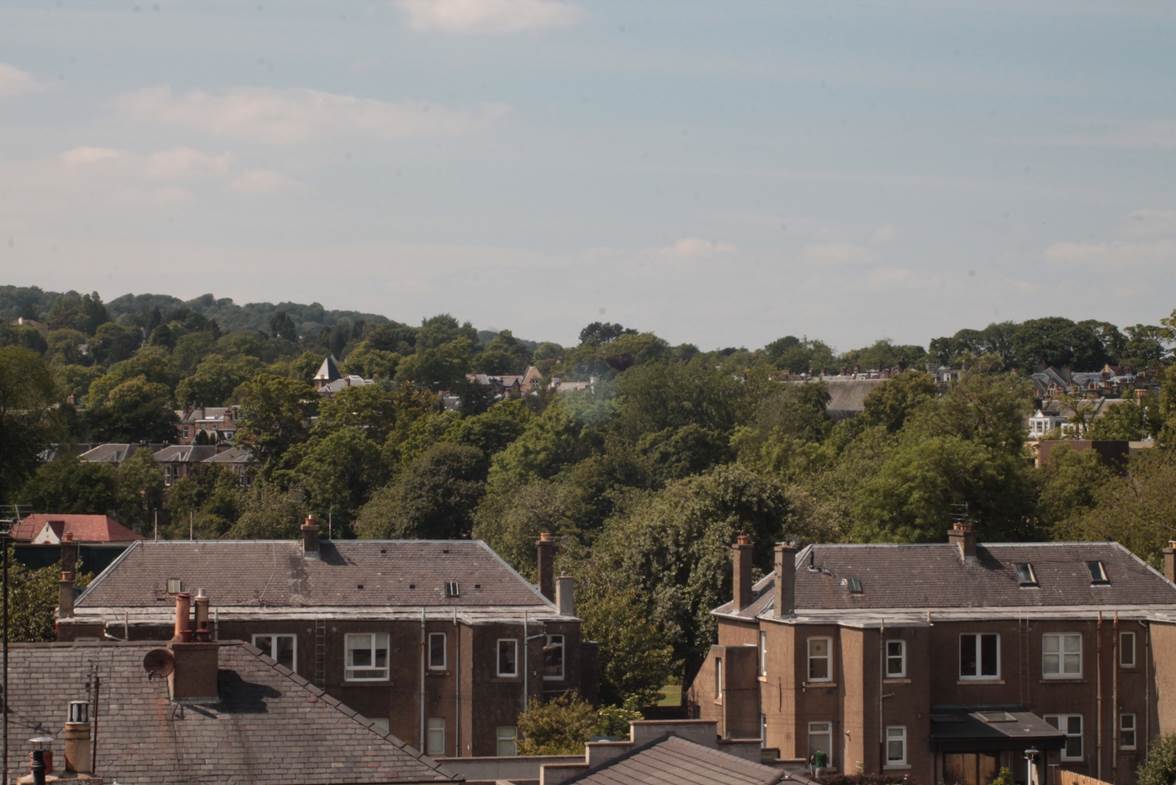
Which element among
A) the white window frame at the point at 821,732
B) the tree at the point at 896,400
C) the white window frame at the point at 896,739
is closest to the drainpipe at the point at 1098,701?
the white window frame at the point at 896,739

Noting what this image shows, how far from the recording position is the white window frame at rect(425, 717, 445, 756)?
181ft

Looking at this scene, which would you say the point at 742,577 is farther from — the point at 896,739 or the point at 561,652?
the point at 896,739

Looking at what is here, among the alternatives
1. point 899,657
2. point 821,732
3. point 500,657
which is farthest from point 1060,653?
point 500,657

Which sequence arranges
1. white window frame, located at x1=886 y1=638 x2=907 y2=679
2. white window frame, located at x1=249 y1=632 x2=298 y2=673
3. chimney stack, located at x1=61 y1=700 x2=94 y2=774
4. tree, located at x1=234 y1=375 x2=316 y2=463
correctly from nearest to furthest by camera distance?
chimney stack, located at x1=61 y1=700 x2=94 y2=774 → white window frame, located at x1=886 y1=638 x2=907 y2=679 → white window frame, located at x1=249 y1=632 x2=298 y2=673 → tree, located at x1=234 y1=375 x2=316 y2=463

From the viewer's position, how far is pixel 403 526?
4572 inches

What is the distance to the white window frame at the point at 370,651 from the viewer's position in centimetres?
5509

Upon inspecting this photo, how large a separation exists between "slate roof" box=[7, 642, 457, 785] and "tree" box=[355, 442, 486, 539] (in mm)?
85894

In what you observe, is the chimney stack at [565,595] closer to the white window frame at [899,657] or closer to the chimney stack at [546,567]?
the chimney stack at [546,567]

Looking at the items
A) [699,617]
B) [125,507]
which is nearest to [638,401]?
[125,507]

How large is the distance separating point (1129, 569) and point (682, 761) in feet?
104

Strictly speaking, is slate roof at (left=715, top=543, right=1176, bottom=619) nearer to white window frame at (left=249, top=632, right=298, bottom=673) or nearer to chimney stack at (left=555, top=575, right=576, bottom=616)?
chimney stack at (left=555, top=575, right=576, bottom=616)

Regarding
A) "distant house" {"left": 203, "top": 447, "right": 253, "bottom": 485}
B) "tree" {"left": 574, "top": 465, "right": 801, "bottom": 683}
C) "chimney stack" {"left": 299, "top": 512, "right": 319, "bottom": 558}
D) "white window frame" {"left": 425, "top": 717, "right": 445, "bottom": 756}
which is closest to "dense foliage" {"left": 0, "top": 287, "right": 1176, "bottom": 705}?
"tree" {"left": 574, "top": 465, "right": 801, "bottom": 683}

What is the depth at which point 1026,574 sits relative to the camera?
5869 cm

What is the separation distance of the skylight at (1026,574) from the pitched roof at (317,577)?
1355 centimetres
